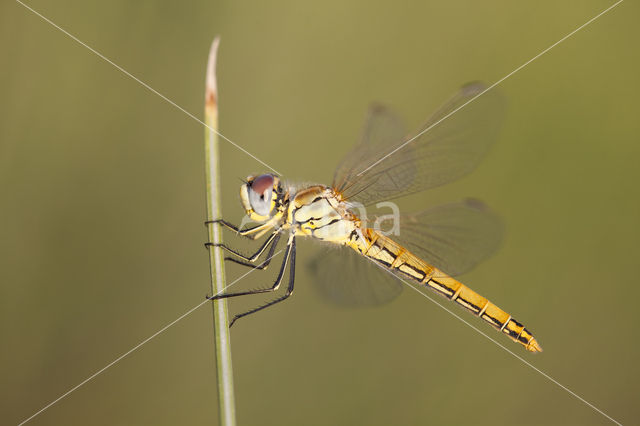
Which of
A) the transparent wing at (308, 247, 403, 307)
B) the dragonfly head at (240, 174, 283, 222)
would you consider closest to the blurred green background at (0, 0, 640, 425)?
the transparent wing at (308, 247, 403, 307)

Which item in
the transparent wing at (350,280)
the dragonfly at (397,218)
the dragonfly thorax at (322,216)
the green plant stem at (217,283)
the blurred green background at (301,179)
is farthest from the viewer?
the blurred green background at (301,179)

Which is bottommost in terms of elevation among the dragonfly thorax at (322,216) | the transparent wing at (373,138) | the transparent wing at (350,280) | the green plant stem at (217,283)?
the green plant stem at (217,283)

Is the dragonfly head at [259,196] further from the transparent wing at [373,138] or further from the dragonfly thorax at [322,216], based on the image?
the transparent wing at [373,138]

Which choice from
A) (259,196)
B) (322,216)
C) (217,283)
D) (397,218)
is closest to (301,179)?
(322,216)

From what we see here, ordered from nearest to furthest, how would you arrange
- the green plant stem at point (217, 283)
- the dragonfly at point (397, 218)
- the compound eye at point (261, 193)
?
the green plant stem at point (217, 283)
the compound eye at point (261, 193)
the dragonfly at point (397, 218)

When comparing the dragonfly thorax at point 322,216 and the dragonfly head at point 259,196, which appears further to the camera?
the dragonfly thorax at point 322,216

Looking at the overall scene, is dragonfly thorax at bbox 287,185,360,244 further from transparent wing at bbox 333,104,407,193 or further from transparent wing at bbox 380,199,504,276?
transparent wing at bbox 380,199,504,276

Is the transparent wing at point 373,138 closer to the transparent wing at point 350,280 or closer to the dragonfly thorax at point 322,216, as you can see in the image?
the dragonfly thorax at point 322,216

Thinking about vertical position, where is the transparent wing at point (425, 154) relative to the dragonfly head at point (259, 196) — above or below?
above

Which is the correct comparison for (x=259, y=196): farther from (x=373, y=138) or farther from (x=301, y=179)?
(x=301, y=179)

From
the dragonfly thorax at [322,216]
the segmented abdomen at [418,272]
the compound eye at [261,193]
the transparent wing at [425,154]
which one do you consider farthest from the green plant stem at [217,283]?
the segmented abdomen at [418,272]
